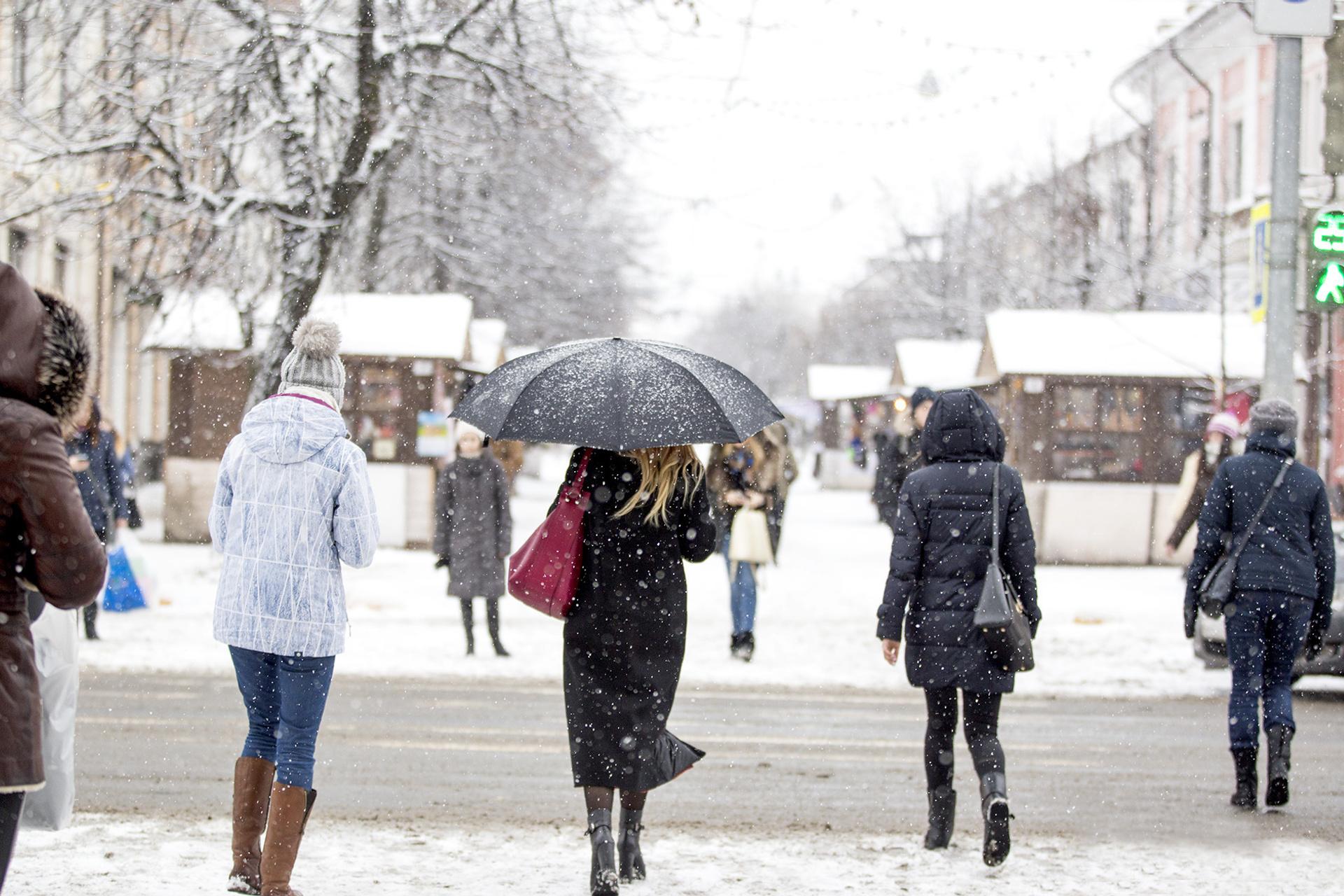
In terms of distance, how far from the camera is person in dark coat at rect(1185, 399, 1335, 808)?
612 cm

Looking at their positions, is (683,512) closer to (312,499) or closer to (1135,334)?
(312,499)

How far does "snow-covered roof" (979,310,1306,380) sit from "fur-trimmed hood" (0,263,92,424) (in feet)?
53.6

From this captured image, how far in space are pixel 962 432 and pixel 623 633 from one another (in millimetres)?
1518

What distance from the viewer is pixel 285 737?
4422 millimetres

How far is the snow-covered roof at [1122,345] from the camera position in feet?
60.7

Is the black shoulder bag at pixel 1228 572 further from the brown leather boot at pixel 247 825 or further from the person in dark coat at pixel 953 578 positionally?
the brown leather boot at pixel 247 825

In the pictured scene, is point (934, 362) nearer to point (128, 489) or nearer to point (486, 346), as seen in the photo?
point (486, 346)

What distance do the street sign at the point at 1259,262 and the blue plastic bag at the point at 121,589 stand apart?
873 cm

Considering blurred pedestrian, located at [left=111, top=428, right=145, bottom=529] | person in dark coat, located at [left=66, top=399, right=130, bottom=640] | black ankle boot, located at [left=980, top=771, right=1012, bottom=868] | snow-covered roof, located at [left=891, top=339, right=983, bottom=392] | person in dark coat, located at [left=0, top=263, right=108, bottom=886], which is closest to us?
person in dark coat, located at [left=0, top=263, right=108, bottom=886]

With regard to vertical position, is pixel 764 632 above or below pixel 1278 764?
below

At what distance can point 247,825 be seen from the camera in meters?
4.55

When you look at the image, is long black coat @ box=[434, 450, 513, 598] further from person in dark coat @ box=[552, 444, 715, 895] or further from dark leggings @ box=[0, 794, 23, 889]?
dark leggings @ box=[0, 794, 23, 889]

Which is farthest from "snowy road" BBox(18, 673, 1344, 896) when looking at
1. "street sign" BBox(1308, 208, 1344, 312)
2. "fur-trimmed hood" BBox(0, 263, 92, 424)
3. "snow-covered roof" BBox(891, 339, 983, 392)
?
"snow-covered roof" BBox(891, 339, 983, 392)

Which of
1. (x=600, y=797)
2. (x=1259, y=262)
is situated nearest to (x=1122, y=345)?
(x=1259, y=262)
